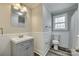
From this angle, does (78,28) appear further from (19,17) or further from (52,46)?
(19,17)

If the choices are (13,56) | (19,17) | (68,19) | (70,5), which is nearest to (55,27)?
(68,19)

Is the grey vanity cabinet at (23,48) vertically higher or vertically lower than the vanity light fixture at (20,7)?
lower

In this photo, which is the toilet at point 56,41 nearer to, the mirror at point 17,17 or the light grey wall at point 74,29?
the light grey wall at point 74,29

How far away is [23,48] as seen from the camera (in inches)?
41.9

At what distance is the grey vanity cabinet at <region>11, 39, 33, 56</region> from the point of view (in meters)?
1.03

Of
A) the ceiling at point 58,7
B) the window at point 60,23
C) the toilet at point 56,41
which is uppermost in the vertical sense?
the ceiling at point 58,7

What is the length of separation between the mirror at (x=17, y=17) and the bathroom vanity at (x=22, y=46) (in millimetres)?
183

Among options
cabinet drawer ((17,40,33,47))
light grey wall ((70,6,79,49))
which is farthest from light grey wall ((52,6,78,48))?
cabinet drawer ((17,40,33,47))

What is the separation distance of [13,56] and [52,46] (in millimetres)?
498

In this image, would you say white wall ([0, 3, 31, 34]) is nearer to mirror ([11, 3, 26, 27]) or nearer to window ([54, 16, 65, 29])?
mirror ([11, 3, 26, 27])

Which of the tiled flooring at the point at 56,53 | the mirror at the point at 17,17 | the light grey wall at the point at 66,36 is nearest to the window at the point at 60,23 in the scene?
the light grey wall at the point at 66,36

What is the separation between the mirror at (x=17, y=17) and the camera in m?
1.05

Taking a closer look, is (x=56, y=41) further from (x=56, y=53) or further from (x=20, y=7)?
(x=20, y=7)

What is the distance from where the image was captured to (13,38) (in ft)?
3.37
